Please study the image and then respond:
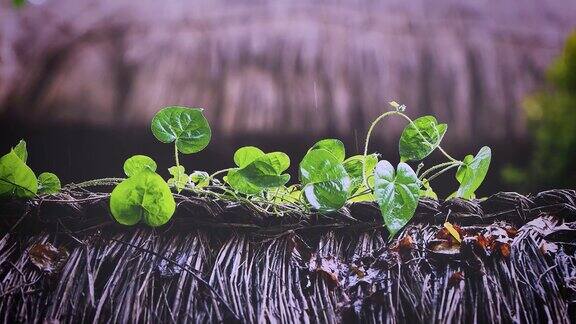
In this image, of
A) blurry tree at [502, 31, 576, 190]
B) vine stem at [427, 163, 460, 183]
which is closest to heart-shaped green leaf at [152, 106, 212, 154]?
vine stem at [427, 163, 460, 183]

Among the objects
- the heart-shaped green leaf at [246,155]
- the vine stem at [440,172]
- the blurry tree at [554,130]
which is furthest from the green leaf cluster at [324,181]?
the blurry tree at [554,130]

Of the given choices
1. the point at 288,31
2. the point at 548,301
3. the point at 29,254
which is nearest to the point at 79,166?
the point at 29,254

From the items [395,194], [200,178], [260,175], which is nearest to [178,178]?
[200,178]

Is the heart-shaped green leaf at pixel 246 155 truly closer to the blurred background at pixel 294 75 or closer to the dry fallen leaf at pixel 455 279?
the blurred background at pixel 294 75

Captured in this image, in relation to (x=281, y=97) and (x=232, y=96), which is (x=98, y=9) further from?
(x=281, y=97)

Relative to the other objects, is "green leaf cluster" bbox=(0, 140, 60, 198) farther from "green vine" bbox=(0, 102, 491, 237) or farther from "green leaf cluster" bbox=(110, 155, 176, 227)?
"green leaf cluster" bbox=(110, 155, 176, 227)

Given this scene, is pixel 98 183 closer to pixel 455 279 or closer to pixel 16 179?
pixel 16 179

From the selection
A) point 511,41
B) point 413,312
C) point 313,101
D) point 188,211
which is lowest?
point 413,312
